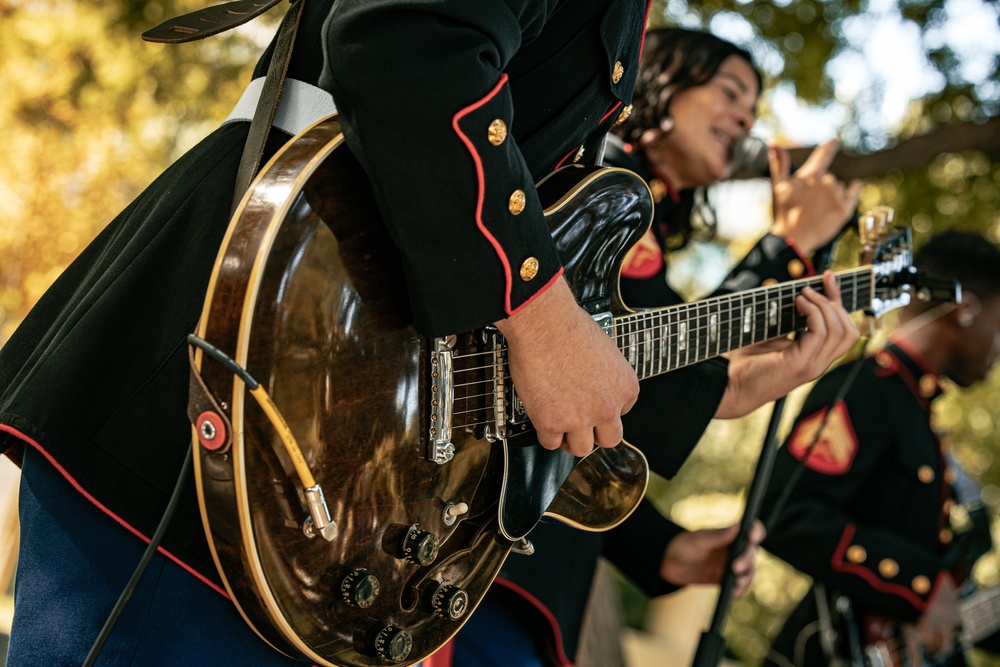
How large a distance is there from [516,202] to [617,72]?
40 centimetres

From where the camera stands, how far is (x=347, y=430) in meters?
1.10

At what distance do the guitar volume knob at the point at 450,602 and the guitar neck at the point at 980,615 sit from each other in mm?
3281

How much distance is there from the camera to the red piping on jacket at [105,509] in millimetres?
1062

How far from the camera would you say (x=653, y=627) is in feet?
22.3

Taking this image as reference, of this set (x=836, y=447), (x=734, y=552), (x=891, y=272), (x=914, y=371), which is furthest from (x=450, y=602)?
(x=914, y=371)

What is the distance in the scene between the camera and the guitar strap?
1.18 m

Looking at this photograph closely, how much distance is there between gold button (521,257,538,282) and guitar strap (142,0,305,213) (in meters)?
0.35

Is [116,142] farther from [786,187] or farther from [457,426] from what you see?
[457,426]

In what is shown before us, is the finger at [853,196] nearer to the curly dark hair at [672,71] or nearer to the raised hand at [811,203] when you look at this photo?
the raised hand at [811,203]

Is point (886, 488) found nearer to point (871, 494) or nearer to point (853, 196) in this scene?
point (871, 494)

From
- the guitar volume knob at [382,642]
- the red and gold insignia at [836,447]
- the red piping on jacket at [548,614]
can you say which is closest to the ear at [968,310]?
the red and gold insignia at [836,447]

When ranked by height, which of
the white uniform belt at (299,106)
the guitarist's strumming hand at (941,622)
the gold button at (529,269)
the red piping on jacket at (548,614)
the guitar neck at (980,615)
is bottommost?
the guitar neck at (980,615)

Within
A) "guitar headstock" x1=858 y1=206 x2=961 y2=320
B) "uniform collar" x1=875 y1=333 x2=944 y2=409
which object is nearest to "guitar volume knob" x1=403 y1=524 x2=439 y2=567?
"guitar headstock" x1=858 y1=206 x2=961 y2=320

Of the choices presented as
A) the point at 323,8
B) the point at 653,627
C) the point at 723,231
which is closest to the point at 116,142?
the point at 723,231
